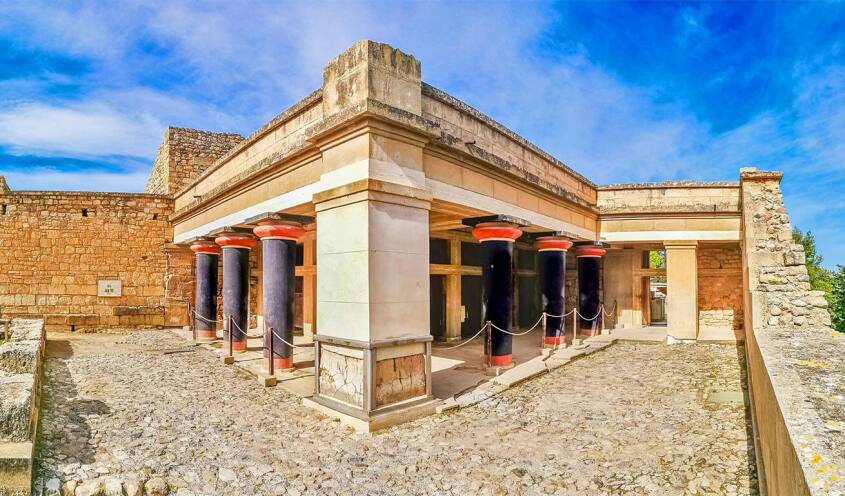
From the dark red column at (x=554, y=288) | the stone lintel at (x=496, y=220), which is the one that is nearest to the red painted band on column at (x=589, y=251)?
the dark red column at (x=554, y=288)

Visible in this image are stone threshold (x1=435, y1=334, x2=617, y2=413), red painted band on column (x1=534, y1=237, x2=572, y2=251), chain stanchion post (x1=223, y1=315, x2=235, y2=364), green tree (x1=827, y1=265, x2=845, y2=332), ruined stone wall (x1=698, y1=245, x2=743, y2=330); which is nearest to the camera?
stone threshold (x1=435, y1=334, x2=617, y2=413)

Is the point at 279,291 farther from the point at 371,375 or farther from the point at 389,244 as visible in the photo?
the point at 371,375

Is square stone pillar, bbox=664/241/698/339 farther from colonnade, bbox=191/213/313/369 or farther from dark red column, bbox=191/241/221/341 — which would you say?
dark red column, bbox=191/241/221/341

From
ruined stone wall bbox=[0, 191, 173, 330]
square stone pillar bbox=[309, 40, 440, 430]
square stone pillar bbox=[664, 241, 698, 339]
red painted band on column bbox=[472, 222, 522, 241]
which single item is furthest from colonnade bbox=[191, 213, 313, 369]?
square stone pillar bbox=[664, 241, 698, 339]

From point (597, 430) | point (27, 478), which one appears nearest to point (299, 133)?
point (27, 478)

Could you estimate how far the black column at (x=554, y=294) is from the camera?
10703 mm

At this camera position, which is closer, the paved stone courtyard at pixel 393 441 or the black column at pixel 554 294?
the paved stone courtyard at pixel 393 441

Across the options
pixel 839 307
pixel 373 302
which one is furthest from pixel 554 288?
pixel 839 307

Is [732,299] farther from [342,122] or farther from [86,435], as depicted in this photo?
[86,435]

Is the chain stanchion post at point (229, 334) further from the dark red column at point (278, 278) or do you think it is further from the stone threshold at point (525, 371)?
the stone threshold at point (525, 371)

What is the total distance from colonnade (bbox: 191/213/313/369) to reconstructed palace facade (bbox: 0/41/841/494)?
0.13 ft

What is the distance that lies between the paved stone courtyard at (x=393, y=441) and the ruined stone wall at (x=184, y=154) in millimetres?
9809

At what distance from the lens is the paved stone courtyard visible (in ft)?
12.7

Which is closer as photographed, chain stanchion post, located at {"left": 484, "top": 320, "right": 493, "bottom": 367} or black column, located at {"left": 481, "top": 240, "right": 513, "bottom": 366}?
chain stanchion post, located at {"left": 484, "top": 320, "right": 493, "bottom": 367}
